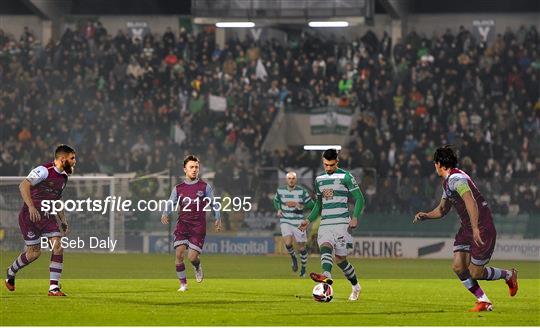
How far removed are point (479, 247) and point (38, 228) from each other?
259 inches

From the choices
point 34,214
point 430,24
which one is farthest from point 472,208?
point 430,24

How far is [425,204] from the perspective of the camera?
34875 mm

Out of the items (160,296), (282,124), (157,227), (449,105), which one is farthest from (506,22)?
(160,296)

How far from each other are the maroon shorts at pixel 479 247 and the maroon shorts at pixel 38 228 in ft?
19.9

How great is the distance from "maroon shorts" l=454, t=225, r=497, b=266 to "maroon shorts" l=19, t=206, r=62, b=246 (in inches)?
239

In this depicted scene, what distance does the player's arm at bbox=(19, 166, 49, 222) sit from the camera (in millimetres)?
17812

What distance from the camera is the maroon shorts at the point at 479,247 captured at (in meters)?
16.3

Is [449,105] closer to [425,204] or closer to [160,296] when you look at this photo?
[425,204]

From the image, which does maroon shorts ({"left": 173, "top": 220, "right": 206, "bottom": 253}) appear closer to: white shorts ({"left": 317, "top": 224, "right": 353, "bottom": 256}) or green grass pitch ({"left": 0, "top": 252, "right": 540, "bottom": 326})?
green grass pitch ({"left": 0, "top": 252, "right": 540, "bottom": 326})

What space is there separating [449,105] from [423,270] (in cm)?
1209

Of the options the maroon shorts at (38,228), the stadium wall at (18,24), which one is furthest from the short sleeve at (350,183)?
the stadium wall at (18,24)

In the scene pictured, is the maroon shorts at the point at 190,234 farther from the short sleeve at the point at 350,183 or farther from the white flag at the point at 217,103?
the white flag at the point at 217,103

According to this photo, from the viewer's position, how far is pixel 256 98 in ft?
142

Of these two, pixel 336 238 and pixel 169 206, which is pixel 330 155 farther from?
pixel 169 206
